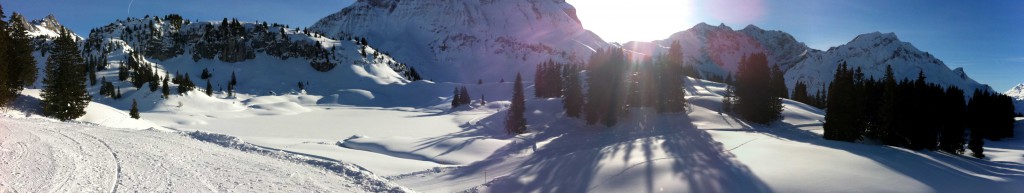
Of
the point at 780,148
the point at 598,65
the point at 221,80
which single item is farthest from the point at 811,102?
the point at 221,80

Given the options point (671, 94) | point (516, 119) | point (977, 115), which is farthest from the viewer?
point (671, 94)

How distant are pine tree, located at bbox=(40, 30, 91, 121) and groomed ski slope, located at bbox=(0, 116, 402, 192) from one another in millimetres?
20565

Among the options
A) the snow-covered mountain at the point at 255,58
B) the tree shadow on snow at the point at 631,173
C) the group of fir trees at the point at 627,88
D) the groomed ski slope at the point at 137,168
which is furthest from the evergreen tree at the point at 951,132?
the snow-covered mountain at the point at 255,58

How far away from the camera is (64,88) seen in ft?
128

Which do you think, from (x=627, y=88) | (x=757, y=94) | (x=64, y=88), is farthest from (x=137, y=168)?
(x=757, y=94)

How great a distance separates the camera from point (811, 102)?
11444 centimetres

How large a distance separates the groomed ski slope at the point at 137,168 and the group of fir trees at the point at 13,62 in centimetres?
1782

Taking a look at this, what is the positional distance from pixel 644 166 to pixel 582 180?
97.7 inches

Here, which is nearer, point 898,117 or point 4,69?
point 4,69

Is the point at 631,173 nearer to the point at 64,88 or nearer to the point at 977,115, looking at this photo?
the point at 64,88

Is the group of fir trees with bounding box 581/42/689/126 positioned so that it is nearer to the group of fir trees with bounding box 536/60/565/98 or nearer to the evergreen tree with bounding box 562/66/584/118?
the evergreen tree with bounding box 562/66/584/118

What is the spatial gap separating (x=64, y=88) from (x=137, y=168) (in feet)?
112

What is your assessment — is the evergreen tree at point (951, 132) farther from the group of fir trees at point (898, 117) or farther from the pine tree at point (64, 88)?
the pine tree at point (64, 88)

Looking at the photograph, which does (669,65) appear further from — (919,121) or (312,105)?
(312,105)
